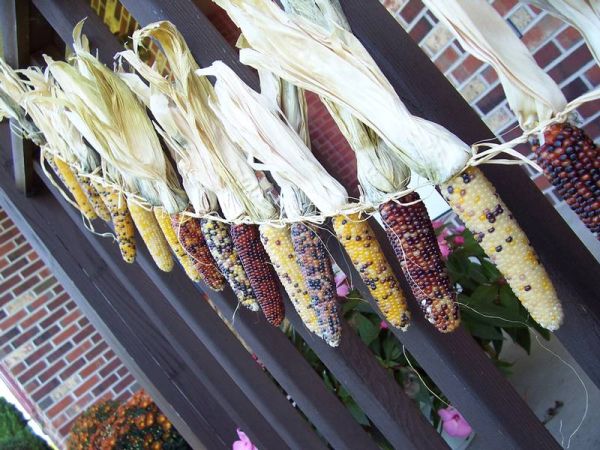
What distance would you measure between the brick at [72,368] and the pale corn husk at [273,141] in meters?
4.86

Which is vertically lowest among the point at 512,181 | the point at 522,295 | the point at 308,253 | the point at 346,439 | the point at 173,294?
the point at 346,439

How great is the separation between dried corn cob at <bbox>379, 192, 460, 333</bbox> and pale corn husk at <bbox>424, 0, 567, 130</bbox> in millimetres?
283

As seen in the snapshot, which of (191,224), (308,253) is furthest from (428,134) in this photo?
(191,224)

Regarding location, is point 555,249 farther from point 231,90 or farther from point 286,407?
point 286,407

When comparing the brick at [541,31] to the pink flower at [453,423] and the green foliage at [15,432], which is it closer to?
the pink flower at [453,423]

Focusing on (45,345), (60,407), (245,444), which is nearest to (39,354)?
(45,345)

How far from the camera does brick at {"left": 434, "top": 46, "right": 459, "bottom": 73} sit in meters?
3.00

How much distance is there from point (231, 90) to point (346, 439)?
4.76ft

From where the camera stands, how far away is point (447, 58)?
3.05 metres

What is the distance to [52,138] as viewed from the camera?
6.97 feet

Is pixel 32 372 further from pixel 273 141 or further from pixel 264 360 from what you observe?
pixel 273 141

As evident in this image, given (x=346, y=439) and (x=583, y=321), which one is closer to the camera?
(x=583, y=321)

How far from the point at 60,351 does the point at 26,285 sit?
64 centimetres

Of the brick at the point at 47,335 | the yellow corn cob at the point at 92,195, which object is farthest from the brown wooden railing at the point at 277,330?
the brick at the point at 47,335
